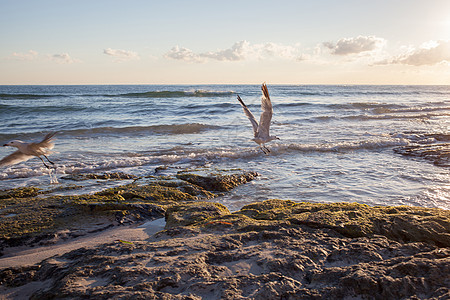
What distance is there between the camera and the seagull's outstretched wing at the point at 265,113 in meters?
6.66

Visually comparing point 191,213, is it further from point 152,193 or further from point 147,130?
point 147,130

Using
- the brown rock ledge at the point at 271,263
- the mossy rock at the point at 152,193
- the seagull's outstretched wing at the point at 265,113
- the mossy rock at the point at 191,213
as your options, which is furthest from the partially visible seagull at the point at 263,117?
the brown rock ledge at the point at 271,263

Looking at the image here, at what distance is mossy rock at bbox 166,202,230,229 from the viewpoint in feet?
11.7

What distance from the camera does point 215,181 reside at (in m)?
5.93

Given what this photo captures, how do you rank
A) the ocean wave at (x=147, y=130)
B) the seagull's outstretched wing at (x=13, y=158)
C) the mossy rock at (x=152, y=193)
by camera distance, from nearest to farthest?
the mossy rock at (x=152, y=193) → the seagull's outstretched wing at (x=13, y=158) → the ocean wave at (x=147, y=130)

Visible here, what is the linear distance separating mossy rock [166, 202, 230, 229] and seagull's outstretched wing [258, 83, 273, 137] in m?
3.24

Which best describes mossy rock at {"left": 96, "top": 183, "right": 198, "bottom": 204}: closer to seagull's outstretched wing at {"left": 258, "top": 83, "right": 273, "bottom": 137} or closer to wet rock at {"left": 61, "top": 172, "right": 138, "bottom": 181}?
Answer: wet rock at {"left": 61, "top": 172, "right": 138, "bottom": 181}

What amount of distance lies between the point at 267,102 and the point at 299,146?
13.2ft

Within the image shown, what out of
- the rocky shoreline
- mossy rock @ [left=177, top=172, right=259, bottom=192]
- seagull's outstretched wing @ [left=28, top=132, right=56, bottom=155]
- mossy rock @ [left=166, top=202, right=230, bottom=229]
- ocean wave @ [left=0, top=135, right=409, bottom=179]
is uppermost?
seagull's outstretched wing @ [left=28, top=132, right=56, bottom=155]

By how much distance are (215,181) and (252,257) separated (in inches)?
138

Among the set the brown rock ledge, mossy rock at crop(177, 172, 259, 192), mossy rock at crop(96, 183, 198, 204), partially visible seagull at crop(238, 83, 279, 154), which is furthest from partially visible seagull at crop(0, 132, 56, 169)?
partially visible seagull at crop(238, 83, 279, 154)

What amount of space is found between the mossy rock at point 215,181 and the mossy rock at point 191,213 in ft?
5.45

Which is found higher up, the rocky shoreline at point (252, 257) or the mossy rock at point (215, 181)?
the rocky shoreline at point (252, 257)

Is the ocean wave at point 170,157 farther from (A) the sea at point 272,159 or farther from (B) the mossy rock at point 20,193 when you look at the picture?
(B) the mossy rock at point 20,193
